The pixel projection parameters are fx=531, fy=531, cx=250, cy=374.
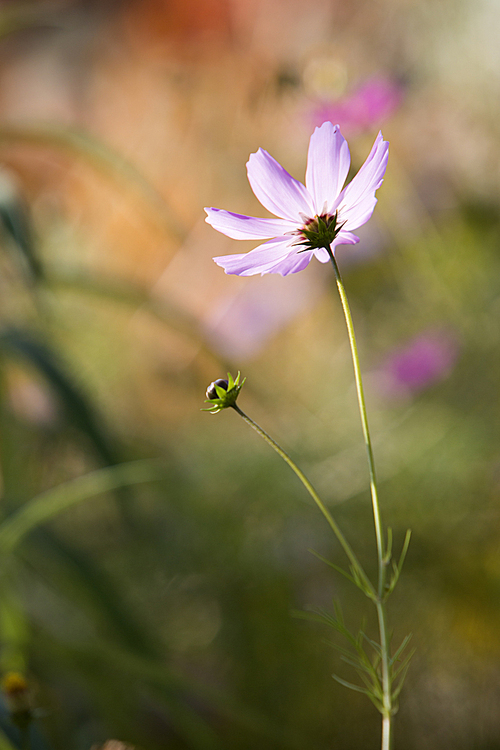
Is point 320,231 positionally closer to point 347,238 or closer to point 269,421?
point 347,238

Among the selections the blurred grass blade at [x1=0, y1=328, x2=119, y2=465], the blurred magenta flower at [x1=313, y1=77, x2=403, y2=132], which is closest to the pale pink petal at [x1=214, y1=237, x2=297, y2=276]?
the blurred grass blade at [x1=0, y1=328, x2=119, y2=465]

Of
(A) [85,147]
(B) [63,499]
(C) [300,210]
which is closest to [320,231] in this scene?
(C) [300,210]

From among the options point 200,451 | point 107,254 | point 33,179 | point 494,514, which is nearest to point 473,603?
point 494,514

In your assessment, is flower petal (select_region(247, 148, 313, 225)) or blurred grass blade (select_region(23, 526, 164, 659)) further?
blurred grass blade (select_region(23, 526, 164, 659))

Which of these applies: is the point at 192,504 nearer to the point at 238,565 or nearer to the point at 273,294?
the point at 238,565

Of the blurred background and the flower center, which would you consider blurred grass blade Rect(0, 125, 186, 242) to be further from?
the flower center

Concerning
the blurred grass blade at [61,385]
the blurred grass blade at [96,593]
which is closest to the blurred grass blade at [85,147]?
the blurred grass blade at [61,385]

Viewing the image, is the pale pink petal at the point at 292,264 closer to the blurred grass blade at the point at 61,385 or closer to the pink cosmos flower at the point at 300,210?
the pink cosmos flower at the point at 300,210
